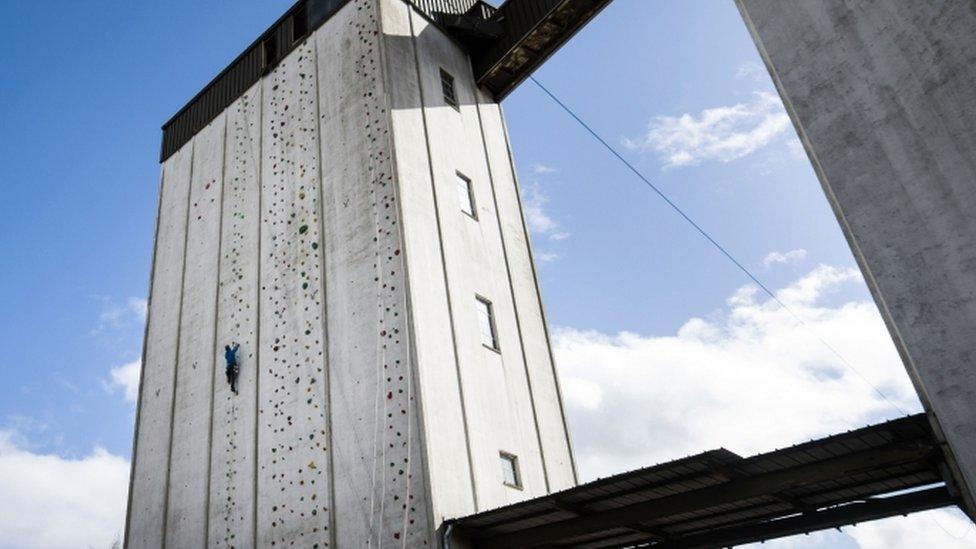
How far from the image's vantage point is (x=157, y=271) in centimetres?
2098

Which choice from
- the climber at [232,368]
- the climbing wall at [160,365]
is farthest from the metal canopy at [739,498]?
the climbing wall at [160,365]

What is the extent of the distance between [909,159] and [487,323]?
27.7 ft

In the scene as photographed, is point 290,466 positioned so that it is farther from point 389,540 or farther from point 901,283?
point 901,283

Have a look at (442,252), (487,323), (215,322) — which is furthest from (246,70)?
(487,323)

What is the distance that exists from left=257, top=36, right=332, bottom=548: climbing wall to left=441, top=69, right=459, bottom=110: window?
121 inches

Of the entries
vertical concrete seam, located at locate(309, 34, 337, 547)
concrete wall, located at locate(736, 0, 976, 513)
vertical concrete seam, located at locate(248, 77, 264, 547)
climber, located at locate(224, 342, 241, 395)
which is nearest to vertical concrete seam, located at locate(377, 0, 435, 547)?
vertical concrete seam, located at locate(309, 34, 337, 547)

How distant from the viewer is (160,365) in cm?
1897

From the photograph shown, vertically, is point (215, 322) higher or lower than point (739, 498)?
higher

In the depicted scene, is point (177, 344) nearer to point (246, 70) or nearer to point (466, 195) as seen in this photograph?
point (246, 70)

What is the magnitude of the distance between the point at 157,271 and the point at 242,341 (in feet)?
18.6

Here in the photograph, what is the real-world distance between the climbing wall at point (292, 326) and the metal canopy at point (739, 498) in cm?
343

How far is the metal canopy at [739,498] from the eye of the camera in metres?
8.72

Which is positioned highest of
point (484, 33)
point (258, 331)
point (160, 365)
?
point (484, 33)

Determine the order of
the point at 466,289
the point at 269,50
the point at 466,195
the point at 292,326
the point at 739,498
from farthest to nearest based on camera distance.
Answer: the point at 269,50, the point at 466,195, the point at 292,326, the point at 466,289, the point at 739,498
